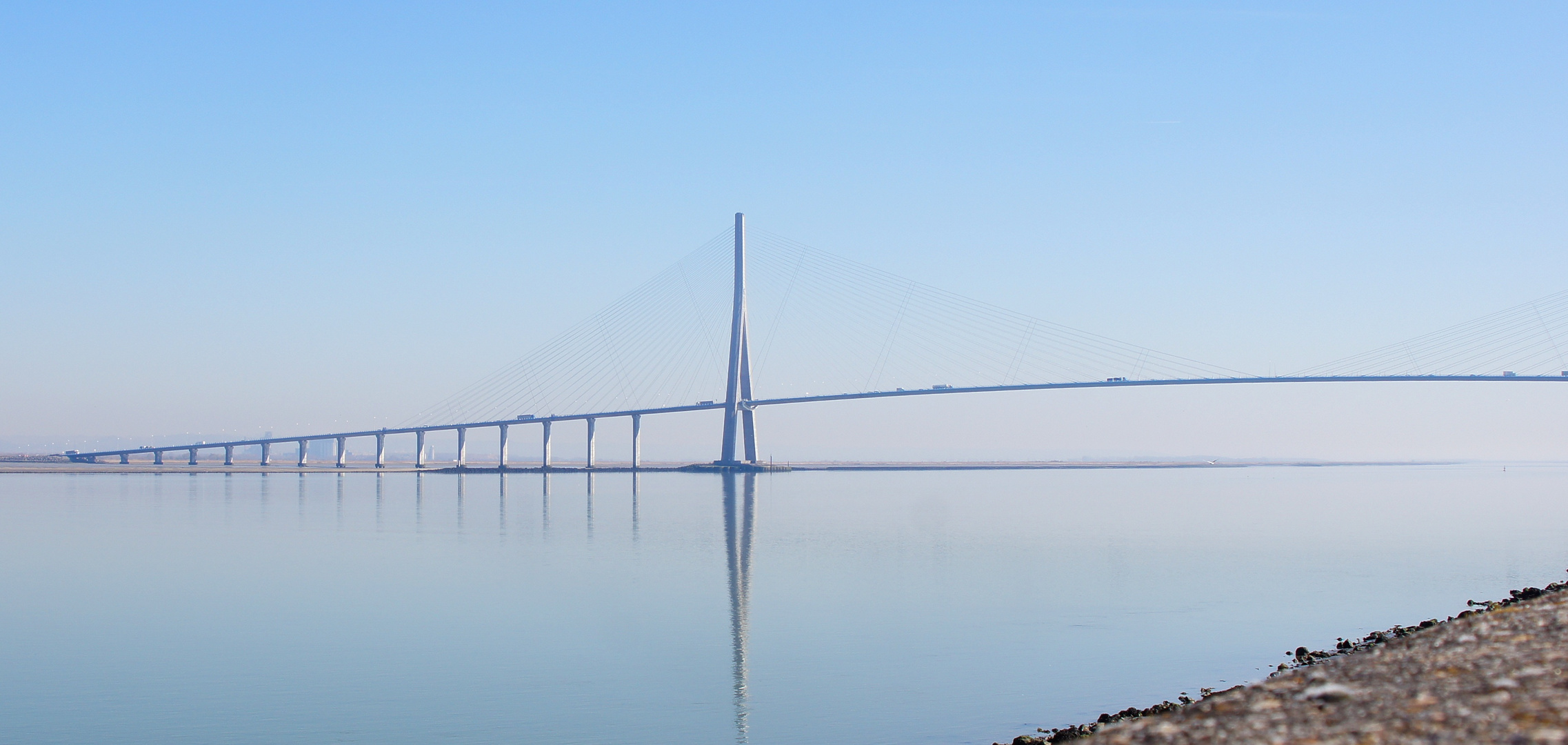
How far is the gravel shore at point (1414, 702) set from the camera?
605cm

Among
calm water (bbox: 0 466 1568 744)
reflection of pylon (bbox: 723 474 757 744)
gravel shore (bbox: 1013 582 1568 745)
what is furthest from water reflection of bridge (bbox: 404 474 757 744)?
gravel shore (bbox: 1013 582 1568 745)

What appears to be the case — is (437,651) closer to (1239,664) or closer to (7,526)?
(1239,664)

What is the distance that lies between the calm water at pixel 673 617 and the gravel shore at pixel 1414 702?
11.1 ft

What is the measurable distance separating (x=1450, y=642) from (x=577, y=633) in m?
10.9

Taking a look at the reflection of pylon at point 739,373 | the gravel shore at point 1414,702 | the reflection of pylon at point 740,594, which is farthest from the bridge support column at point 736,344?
the gravel shore at point 1414,702

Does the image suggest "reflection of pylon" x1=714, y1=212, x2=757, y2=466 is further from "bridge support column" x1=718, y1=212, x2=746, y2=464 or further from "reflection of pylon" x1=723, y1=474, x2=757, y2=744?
"reflection of pylon" x1=723, y1=474, x2=757, y2=744

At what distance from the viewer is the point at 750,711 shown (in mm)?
11930

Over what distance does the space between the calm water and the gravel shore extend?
134 inches

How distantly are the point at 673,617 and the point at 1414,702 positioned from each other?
12766mm

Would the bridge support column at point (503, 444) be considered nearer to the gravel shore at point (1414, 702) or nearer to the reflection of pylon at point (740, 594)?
the reflection of pylon at point (740, 594)

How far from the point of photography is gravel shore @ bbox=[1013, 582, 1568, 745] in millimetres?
6051

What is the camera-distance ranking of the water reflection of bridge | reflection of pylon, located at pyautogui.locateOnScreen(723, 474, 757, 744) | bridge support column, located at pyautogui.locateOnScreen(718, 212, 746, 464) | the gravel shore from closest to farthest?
the gravel shore
reflection of pylon, located at pyautogui.locateOnScreen(723, 474, 757, 744)
the water reflection of bridge
bridge support column, located at pyautogui.locateOnScreen(718, 212, 746, 464)

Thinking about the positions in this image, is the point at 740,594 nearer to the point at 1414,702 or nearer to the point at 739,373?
the point at 1414,702

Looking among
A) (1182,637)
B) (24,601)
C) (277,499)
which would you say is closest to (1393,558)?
(1182,637)
